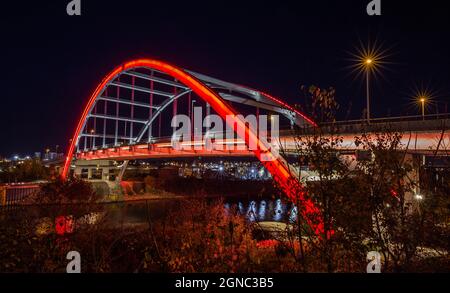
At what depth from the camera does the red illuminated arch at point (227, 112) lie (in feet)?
17.1

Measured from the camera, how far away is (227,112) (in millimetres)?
18094

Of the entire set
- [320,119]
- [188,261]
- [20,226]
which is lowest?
[188,261]

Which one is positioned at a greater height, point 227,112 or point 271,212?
point 227,112

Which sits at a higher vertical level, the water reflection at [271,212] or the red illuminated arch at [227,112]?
the red illuminated arch at [227,112]

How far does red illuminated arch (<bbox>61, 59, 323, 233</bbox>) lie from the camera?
523 centimetres

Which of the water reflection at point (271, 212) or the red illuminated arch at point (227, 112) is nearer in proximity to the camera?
the red illuminated arch at point (227, 112)

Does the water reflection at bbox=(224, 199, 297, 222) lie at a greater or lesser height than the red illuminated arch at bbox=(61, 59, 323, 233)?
lesser

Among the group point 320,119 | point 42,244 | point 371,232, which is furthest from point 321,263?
point 42,244

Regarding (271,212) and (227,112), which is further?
(271,212)

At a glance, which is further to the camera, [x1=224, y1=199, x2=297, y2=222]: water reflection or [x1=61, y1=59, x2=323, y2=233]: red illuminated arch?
[x1=224, y1=199, x2=297, y2=222]: water reflection
